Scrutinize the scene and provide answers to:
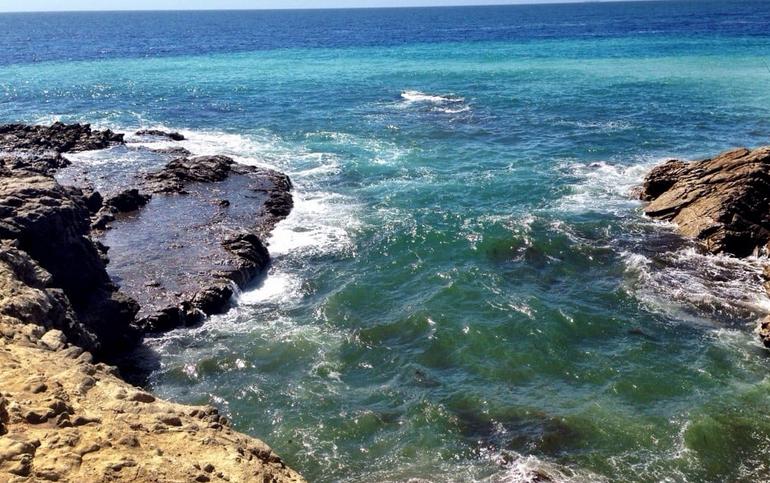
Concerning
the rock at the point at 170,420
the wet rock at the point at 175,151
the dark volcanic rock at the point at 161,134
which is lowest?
the rock at the point at 170,420

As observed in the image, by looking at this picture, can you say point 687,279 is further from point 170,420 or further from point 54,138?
point 54,138

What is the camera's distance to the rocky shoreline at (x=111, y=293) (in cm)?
1166

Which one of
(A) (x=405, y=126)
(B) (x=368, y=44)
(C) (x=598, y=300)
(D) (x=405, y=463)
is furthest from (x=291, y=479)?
(B) (x=368, y=44)

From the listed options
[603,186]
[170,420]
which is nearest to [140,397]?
[170,420]

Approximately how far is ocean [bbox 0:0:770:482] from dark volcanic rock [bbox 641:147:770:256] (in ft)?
4.77

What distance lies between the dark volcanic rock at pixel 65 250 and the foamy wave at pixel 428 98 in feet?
162


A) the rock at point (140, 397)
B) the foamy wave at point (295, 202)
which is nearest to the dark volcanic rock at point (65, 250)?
the foamy wave at point (295, 202)

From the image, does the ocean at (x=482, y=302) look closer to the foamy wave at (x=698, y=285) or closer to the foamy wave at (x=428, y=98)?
the foamy wave at (x=698, y=285)

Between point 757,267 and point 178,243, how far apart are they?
3003cm

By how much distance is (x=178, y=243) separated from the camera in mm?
31984

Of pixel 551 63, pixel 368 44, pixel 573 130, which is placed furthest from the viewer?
pixel 368 44

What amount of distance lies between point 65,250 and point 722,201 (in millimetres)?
32786

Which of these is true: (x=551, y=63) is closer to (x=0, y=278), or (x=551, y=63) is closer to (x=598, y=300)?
(x=598, y=300)

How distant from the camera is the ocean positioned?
19188 mm
